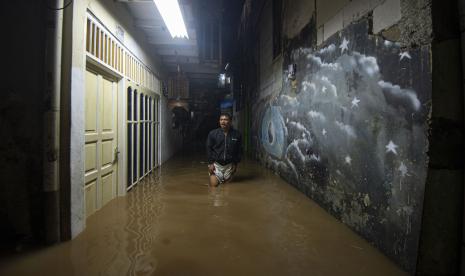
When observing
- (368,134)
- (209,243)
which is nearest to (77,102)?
(209,243)

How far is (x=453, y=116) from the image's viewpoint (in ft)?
6.30

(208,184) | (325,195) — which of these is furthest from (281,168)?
(325,195)

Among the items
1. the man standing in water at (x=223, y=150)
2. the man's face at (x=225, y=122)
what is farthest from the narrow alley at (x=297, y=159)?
the man's face at (x=225, y=122)

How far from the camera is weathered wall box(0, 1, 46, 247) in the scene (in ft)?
9.11

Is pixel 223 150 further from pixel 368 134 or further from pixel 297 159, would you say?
pixel 368 134

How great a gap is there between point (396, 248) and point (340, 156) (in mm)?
1350

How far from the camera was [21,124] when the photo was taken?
2.80 metres

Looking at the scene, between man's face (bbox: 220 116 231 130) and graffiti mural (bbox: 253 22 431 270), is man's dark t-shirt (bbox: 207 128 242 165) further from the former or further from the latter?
graffiti mural (bbox: 253 22 431 270)

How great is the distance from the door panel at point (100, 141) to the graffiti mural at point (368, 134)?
11.4 feet

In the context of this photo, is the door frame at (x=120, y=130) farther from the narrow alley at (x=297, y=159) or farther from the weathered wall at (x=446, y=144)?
the weathered wall at (x=446, y=144)

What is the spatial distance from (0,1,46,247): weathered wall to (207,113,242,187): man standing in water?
3.44m

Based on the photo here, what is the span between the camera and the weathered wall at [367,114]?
218 centimetres

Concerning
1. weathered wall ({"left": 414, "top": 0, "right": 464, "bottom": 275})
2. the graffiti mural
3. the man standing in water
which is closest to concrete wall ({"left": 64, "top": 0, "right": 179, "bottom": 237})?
the man standing in water

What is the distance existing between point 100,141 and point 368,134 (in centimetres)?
373
